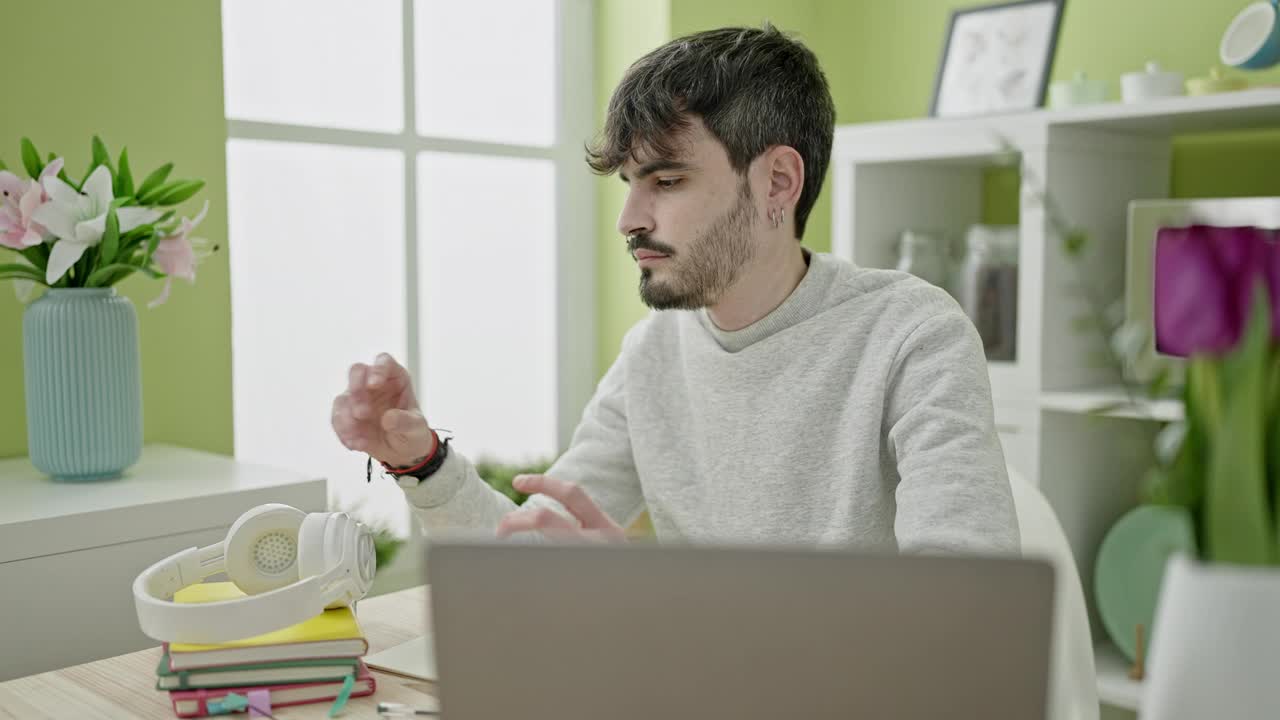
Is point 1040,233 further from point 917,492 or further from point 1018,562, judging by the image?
point 1018,562

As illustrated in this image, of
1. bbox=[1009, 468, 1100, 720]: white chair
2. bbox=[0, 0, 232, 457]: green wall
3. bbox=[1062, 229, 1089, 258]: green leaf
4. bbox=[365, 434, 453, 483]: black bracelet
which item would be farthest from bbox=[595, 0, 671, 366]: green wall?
bbox=[1062, 229, 1089, 258]: green leaf

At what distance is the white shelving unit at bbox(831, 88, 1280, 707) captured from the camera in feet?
7.83

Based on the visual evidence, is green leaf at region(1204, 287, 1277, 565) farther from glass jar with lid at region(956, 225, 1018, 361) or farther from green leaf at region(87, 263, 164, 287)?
glass jar with lid at region(956, 225, 1018, 361)

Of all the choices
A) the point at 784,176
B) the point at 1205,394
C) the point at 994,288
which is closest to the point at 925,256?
the point at 994,288

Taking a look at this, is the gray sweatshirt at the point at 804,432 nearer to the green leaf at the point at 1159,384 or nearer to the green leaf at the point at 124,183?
the green leaf at the point at 1159,384

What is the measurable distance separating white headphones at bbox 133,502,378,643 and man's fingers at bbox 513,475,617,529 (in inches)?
6.9

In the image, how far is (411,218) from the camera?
9.16 ft

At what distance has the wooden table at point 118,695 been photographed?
1004 millimetres

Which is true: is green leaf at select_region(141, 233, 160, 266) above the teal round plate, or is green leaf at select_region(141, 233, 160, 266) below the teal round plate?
above

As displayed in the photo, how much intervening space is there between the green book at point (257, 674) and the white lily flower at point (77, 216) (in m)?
A: 0.84

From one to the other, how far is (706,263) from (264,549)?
0.62 m

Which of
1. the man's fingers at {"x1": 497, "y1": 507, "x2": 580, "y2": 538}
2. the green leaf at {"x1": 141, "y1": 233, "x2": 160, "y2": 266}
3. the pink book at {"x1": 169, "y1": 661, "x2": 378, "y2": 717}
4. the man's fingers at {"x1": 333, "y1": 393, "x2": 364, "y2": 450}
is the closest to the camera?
the man's fingers at {"x1": 497, "y1": 507, "x2": 580, "y2": 538}

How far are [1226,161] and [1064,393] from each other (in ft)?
2.14

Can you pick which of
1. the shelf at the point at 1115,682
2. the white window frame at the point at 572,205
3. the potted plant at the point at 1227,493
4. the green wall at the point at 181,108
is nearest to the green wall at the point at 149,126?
the green wall at the point at 181,108
